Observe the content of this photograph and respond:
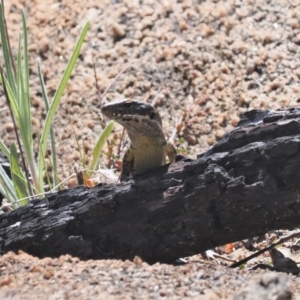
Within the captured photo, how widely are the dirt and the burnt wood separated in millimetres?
2307

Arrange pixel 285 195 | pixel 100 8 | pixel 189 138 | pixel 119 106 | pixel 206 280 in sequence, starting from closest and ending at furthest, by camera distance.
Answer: pixel 206 280 < pixel 285 195 < pixel 119 106 < pixel 189 138 < pixel 100 8

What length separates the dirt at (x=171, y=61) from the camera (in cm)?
714

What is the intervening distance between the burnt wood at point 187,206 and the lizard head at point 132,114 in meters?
0.45

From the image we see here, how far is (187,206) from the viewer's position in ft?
14.3

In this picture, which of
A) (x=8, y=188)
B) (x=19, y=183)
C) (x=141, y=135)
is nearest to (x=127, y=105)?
(x=141, y=135)

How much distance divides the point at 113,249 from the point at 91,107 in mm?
3109

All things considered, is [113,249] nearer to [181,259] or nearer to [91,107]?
[181,259]

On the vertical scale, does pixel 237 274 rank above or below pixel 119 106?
below

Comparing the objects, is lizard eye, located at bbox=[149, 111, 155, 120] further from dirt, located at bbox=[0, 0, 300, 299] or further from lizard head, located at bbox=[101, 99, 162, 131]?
dirt, located at bbox=[0, 0, 300, 299]

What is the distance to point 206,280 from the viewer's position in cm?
391

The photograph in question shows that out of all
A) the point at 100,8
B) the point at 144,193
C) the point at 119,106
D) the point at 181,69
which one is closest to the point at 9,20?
the point at 100,8

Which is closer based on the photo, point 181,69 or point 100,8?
point 181,69

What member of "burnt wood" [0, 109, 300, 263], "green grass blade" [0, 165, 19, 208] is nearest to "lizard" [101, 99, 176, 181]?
"burnt wood" [0, 109, 300, 263]

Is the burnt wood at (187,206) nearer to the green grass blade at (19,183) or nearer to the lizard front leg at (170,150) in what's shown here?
the lizard front leg at (170,150)
